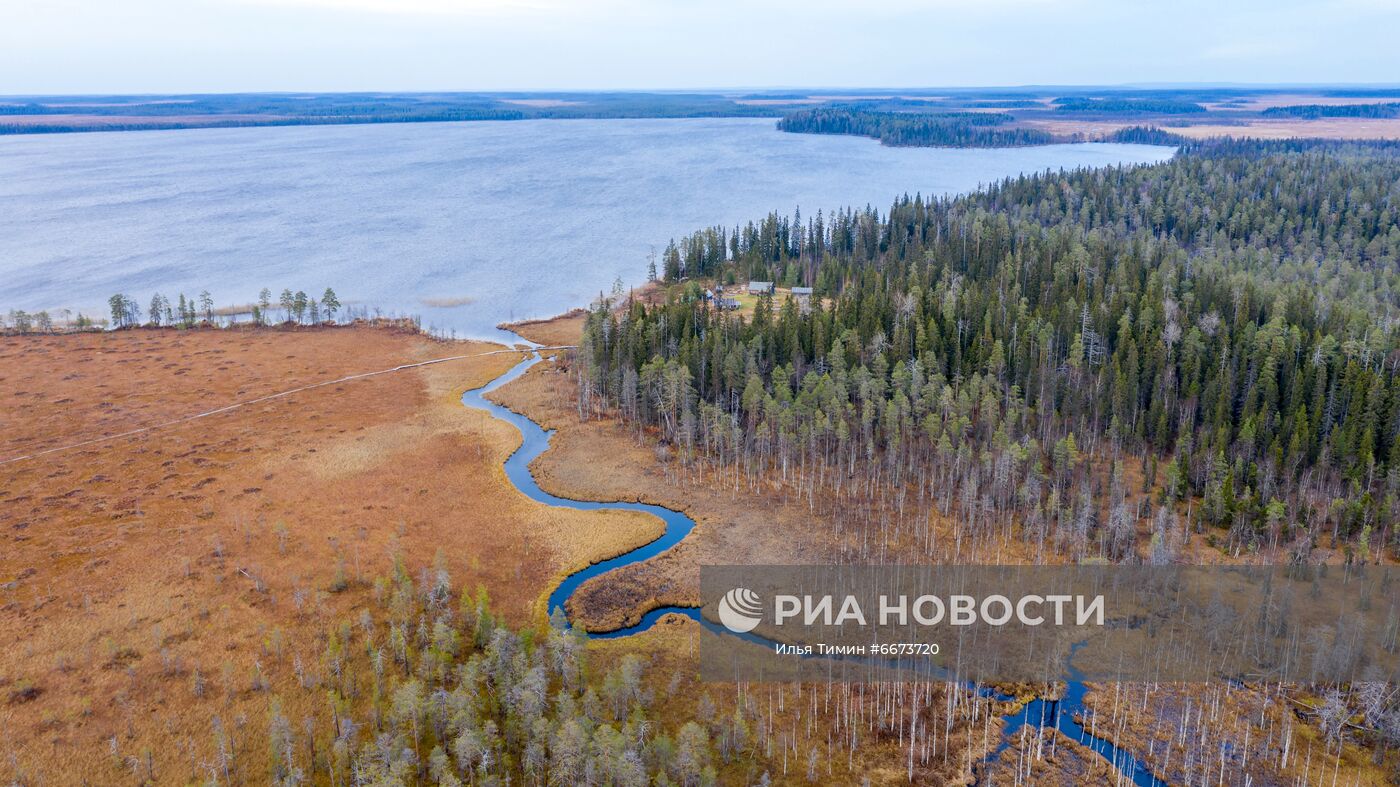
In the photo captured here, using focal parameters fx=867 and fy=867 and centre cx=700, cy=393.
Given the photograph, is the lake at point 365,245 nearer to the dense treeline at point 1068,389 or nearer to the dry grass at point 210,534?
the dry grass at point 210,534

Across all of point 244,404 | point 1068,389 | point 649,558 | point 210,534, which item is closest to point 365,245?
point 244,404

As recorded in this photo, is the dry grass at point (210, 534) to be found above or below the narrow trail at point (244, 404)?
below

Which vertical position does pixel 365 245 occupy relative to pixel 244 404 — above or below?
above

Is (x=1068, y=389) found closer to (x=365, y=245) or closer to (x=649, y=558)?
(x=649, y=558)

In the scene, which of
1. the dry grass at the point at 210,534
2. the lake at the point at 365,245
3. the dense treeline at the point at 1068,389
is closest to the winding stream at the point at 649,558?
the dry grass at the point at 210,534

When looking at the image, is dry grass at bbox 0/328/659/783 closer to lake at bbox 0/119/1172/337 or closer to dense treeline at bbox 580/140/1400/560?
dense treeline at bbox 580/140/1400/560

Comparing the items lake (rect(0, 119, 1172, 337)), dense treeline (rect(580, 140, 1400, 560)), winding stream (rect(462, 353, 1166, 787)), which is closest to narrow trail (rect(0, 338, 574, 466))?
winding stream (rect(462, 353, 1166, 787))
